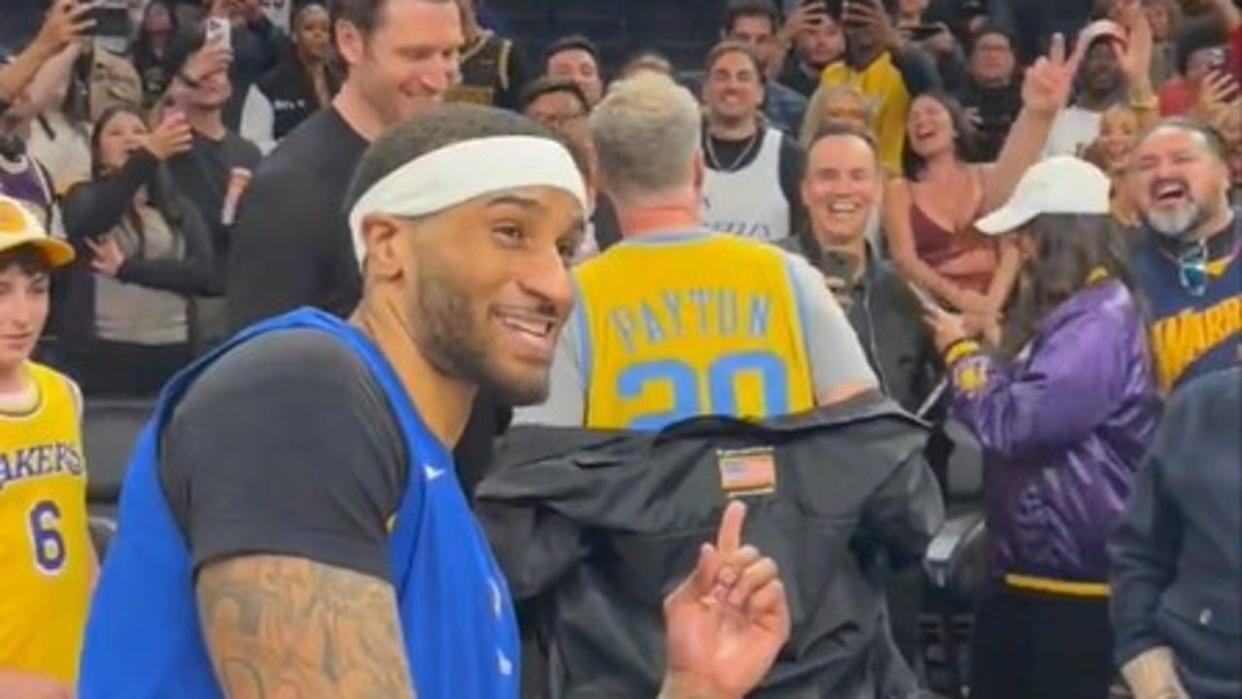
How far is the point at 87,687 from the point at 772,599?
0.70 m

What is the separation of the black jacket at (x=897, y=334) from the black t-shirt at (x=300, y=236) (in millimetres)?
2209

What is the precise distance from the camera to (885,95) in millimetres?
10242

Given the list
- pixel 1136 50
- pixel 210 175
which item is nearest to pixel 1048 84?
pixel 1136 50

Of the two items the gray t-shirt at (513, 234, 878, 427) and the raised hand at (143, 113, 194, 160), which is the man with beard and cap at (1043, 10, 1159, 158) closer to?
the raised hand at (143, 113, 194, 160)

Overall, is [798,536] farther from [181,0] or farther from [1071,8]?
[1071,8]

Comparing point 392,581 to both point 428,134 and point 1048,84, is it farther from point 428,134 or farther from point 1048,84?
point 1048,84

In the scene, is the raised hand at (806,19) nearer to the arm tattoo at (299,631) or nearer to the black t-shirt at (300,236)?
the black t-shirt at (300,236)

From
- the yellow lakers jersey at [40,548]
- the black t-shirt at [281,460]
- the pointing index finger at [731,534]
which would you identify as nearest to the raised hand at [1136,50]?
the yellow lakers jersey at [40,548]

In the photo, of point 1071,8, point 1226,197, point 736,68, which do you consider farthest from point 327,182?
point 1071,8

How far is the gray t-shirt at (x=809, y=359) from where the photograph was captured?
4.74m

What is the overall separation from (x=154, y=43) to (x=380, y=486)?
9.84 meters

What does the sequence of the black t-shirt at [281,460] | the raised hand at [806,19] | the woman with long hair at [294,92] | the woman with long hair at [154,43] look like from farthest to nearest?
1. the raised hand at [806,19]
2. the woman with long hair at [154,43]
3. the woman with long hair at [294,92]
4. the black t-shirt at [281,460]

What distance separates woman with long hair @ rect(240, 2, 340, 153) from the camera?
10938 mm

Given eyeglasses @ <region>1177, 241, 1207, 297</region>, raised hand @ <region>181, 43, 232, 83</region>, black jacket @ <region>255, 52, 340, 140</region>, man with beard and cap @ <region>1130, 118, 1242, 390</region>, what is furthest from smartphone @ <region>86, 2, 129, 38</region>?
eyeglasses @ <region>1177, 241, 1207, 297</region>
